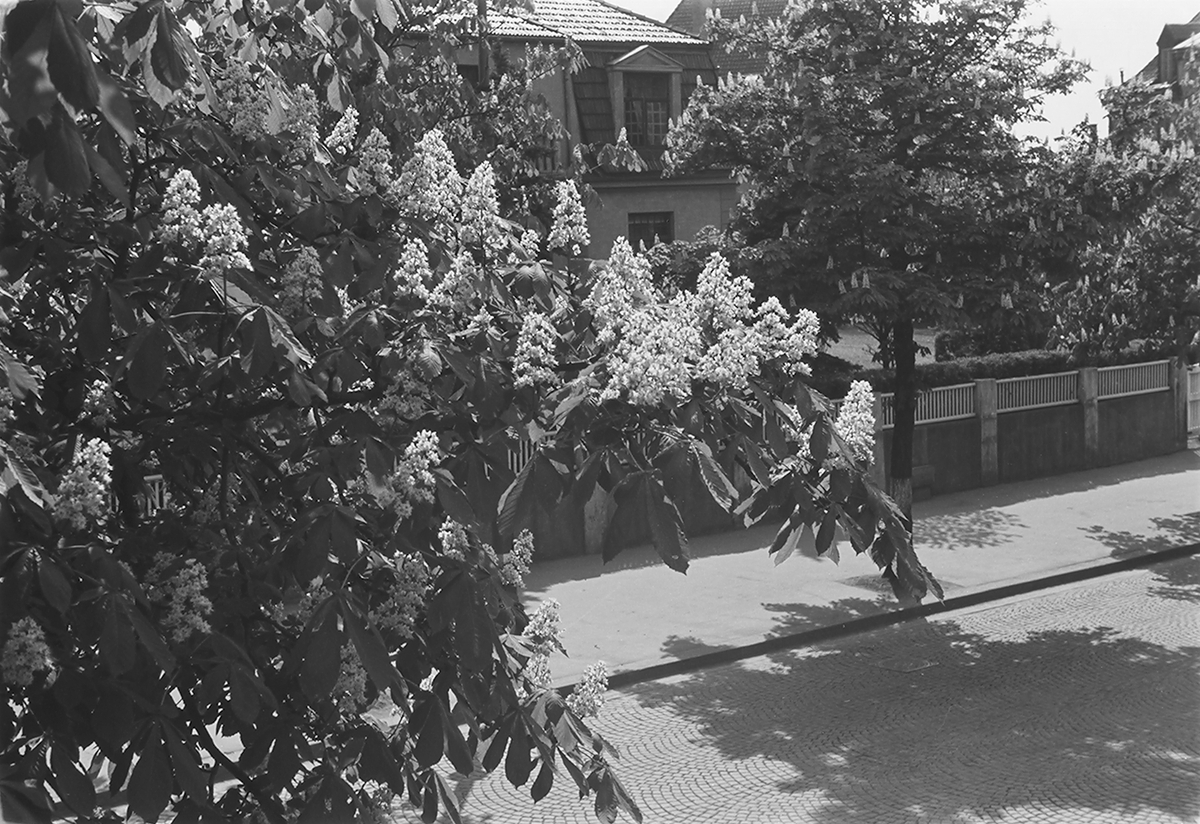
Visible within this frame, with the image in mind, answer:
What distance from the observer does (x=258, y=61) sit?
4.82m

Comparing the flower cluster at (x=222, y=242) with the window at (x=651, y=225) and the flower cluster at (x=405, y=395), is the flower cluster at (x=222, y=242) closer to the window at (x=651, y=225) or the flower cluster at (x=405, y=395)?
the flower cluster at (x=405, y=395)

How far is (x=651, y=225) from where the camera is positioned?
2950cm

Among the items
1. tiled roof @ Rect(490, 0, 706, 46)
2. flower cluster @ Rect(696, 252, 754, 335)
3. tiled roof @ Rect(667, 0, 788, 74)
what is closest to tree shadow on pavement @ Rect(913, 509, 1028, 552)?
tiled roof @ Rect(667, 0, 788, 74)

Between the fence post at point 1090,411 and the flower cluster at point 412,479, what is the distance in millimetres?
22036

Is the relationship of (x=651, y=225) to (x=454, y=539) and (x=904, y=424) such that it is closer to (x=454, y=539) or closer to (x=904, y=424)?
(x=904, y=424)

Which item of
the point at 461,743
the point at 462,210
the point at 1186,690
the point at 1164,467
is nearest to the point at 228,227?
the point at 462,210

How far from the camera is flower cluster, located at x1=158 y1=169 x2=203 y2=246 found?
3.49 m

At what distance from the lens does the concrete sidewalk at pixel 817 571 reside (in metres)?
13.2

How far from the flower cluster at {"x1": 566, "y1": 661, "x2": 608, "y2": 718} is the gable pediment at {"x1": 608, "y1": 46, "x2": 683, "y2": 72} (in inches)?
968

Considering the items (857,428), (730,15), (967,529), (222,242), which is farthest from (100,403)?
(967,529)

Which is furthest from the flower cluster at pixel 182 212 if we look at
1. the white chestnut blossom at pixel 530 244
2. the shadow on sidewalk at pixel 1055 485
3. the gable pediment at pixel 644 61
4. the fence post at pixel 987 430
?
the gable pediment at pixel 644 61

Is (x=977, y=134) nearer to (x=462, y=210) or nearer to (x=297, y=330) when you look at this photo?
(x=462, y=210)

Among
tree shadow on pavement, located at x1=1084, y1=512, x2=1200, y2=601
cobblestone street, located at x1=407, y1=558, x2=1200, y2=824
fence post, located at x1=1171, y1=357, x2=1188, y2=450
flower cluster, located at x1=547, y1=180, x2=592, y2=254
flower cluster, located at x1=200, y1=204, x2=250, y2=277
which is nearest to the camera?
flower cluster, located at x1=200, y1=204, x2=250, y2=277

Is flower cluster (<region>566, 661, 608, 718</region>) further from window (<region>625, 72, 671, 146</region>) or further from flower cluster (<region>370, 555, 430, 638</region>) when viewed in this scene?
window (<region>625, 72, 671, 146</region>)
